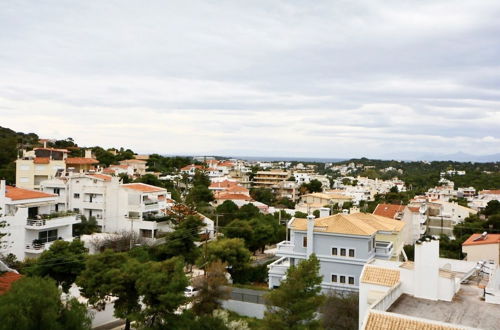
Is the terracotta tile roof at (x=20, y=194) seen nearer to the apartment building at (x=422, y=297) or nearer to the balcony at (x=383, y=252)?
the balcony at (x=383, y=252)

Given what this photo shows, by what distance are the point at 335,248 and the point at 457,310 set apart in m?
12.9

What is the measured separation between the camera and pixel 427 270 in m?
13.2

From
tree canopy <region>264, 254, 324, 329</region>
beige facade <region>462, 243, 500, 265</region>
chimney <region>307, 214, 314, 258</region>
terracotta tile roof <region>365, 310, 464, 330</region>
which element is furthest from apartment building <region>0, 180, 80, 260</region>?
beige facade <region>462, 243, 500, 265</region>

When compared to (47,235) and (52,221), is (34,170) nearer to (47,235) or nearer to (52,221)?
(47,235)

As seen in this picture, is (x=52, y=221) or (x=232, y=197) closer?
(x=52, y=221)

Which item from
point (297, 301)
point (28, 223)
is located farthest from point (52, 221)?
point (297, 301)

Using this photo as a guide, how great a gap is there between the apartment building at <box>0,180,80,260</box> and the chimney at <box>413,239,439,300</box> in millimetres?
23029

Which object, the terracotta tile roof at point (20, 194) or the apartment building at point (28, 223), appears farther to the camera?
the terracotta tile roof at point (20, 194)

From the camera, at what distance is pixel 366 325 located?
10.3m

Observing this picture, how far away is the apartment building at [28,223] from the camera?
27.8 meters

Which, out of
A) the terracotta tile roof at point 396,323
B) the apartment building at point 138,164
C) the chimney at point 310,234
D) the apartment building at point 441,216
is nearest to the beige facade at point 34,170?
the apartment building at point 138,164

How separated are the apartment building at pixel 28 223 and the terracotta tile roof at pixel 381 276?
21.4 m

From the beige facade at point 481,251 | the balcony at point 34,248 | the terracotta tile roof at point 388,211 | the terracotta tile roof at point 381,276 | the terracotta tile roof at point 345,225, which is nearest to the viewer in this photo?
the terracotta tile roof at point 381,276

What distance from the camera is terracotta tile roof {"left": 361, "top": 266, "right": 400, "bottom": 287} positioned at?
13653 millimetres
